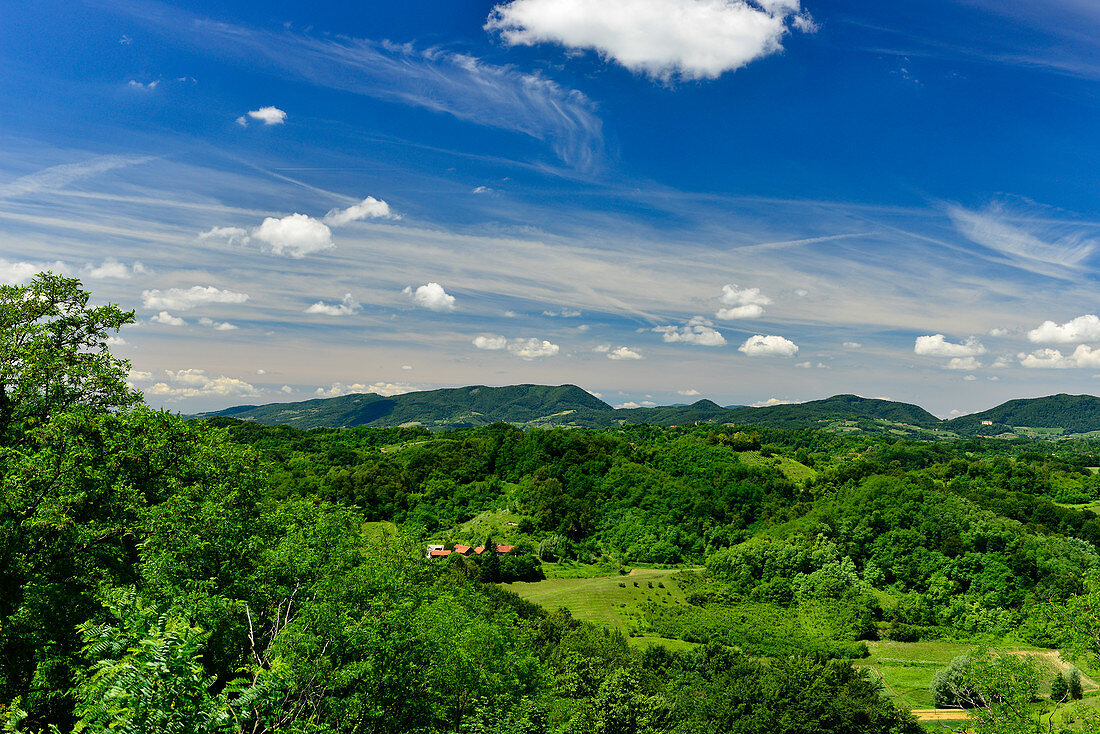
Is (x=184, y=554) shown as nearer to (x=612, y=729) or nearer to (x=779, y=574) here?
(x=612, y=729)

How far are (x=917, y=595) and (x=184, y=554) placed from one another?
7975 centimetres

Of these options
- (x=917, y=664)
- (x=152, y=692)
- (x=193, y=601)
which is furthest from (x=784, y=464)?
(x=152, y=692)

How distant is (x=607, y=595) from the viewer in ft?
225

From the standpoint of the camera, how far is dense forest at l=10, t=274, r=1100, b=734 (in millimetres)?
14148

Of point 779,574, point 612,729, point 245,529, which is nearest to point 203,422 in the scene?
point 245,529

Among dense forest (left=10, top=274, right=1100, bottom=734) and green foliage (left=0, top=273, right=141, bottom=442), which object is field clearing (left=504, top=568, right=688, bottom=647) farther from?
green foliage (left=0, top=273, right=141, bottom=442)

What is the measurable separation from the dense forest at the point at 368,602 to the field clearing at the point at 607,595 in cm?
227

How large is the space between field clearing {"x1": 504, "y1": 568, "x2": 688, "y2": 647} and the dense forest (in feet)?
7.46

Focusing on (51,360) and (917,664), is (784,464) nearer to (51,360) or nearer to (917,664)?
(917,664)

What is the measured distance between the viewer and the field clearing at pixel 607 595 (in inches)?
2452

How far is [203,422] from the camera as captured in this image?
23.1 metres

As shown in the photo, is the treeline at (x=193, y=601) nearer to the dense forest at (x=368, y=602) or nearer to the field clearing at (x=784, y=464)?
the dense forest at (x=368, y=602)

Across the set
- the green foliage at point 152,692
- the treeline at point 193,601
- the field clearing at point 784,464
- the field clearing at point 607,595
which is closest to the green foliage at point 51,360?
the treeline at point 193,601

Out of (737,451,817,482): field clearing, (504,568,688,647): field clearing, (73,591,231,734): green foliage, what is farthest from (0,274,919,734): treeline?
(737,451,817,482): field clearing
